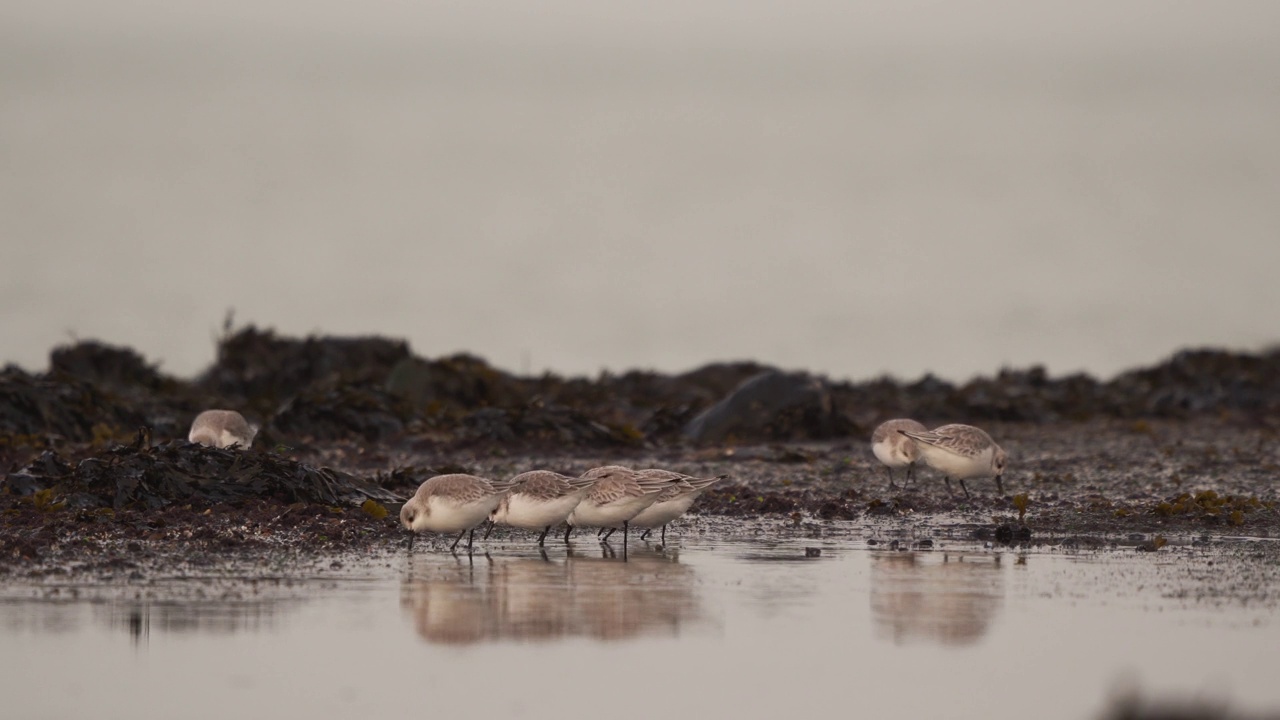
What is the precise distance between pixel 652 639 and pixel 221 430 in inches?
295

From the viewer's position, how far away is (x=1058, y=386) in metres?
26.0

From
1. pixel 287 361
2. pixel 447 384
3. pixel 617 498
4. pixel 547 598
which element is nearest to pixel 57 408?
pixel 447 384

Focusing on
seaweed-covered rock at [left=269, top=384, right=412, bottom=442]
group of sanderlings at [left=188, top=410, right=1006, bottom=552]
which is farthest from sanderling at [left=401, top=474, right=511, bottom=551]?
seaweed-covered rock at [left=269, top=384, right=412, bottom=442]

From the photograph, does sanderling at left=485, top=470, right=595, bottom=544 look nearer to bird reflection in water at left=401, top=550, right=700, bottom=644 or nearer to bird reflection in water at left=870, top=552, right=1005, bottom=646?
bird reflection in water at left=401, top=550, right=700, bottom=644

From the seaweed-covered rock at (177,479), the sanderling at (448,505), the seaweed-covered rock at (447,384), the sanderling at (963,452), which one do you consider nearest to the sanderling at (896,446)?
the sanderling at (963,452)

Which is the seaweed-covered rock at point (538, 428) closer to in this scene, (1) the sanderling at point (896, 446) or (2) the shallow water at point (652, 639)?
(1) the sanderling at point (896, 446)

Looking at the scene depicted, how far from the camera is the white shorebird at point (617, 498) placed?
11102 millimetres

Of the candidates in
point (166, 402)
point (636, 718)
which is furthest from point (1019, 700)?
point (166, 402)

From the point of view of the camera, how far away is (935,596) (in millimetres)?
8828

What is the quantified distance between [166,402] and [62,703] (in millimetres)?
13956

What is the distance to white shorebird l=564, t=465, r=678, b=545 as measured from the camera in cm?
1110

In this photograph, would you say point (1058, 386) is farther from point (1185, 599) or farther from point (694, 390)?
point (1185, 599)

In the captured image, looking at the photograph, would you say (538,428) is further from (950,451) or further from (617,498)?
(617,498)

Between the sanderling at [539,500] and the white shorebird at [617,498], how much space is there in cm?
8
